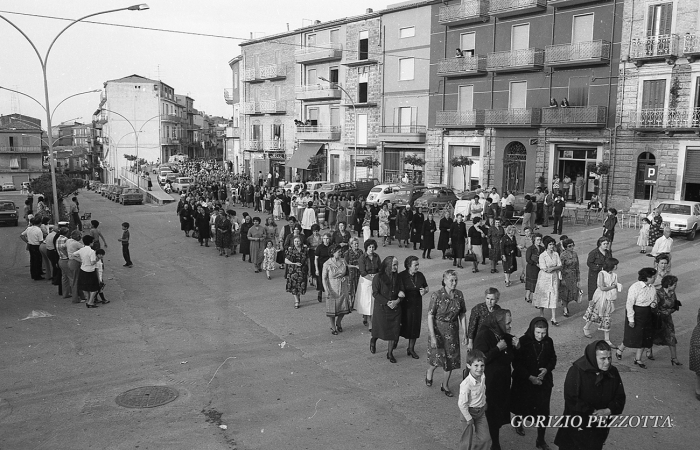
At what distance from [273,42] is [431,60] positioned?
1984 centimetres

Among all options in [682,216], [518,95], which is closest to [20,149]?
[518,95]

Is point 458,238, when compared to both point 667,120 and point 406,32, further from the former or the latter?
point 406,32

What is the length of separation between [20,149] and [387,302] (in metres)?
83.5

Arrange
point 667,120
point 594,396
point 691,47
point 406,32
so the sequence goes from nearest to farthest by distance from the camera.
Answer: point 594,396
point 691,47
point 667,120
point 406,32

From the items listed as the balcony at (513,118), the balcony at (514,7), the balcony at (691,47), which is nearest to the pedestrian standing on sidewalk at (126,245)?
the balcony at (513,118)

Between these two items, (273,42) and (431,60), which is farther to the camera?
(273,42)

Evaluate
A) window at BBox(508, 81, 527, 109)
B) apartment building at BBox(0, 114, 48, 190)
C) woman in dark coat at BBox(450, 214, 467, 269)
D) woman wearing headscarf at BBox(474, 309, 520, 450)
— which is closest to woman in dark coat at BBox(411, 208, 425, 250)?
woman in dark coat at BBox(450, 214, 467, 269)

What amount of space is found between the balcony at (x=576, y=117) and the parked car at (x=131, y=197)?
94.2 feet

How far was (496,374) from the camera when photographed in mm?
6305

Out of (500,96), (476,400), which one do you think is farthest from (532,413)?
(500,96)

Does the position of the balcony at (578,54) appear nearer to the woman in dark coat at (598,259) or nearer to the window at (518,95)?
the window at (518,95)

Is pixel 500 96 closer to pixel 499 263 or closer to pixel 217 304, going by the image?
pixel 499 263

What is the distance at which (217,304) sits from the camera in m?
13.4

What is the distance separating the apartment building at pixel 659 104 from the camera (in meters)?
26.4
